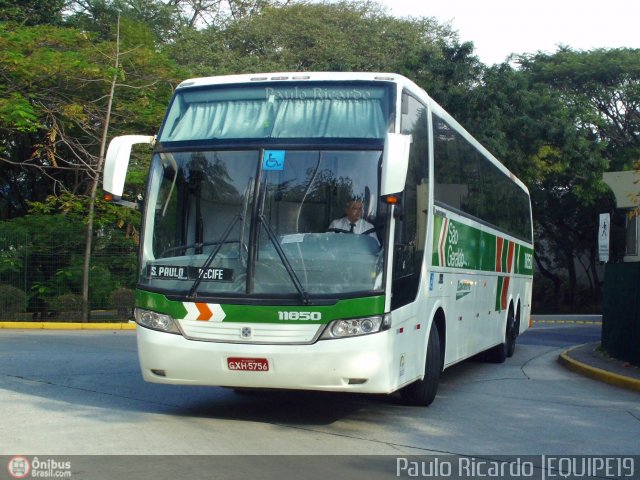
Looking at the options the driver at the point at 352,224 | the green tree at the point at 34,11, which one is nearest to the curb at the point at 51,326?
the green tree at the point at 34,11

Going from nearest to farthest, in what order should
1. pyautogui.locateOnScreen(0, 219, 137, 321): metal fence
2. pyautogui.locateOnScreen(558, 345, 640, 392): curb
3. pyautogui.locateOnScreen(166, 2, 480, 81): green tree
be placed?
pyautogui.locateOnScreen(558, 345, 640, 392): curb, pyautogui.locateOnScreen(0, 219, 137, 321): metal fence, pyautogui.locateOnScreen(166, 2, 480, 81): green tree

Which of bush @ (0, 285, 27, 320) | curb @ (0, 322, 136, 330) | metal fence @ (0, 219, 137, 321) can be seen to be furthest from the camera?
metal fence @ (0, 219, 137, 321)

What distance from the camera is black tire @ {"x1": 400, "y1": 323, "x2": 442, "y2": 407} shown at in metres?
10.2

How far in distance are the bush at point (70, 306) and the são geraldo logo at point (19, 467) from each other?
56.4 feet

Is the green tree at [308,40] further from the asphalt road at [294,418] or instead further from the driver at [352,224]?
the driver at [352,224]

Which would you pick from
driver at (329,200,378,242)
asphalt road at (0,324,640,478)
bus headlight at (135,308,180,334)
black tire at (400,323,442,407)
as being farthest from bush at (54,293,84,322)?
driver at (329,200,378,242)

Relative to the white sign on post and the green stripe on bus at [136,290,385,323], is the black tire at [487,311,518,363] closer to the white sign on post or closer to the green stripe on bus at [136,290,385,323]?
the white sign on post

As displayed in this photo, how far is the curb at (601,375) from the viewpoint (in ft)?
41.2

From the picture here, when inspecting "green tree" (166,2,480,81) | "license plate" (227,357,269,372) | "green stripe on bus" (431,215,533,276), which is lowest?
"license plate" (227,357,269,372)

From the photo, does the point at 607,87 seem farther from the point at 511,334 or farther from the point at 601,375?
the point at 601,375

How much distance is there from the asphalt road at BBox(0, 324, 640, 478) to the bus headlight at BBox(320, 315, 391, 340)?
949 millimetres

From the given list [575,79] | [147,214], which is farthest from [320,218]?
[575,79]

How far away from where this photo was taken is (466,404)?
1077 centimetres

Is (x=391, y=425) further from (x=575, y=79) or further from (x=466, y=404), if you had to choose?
(x=575, y=79)
